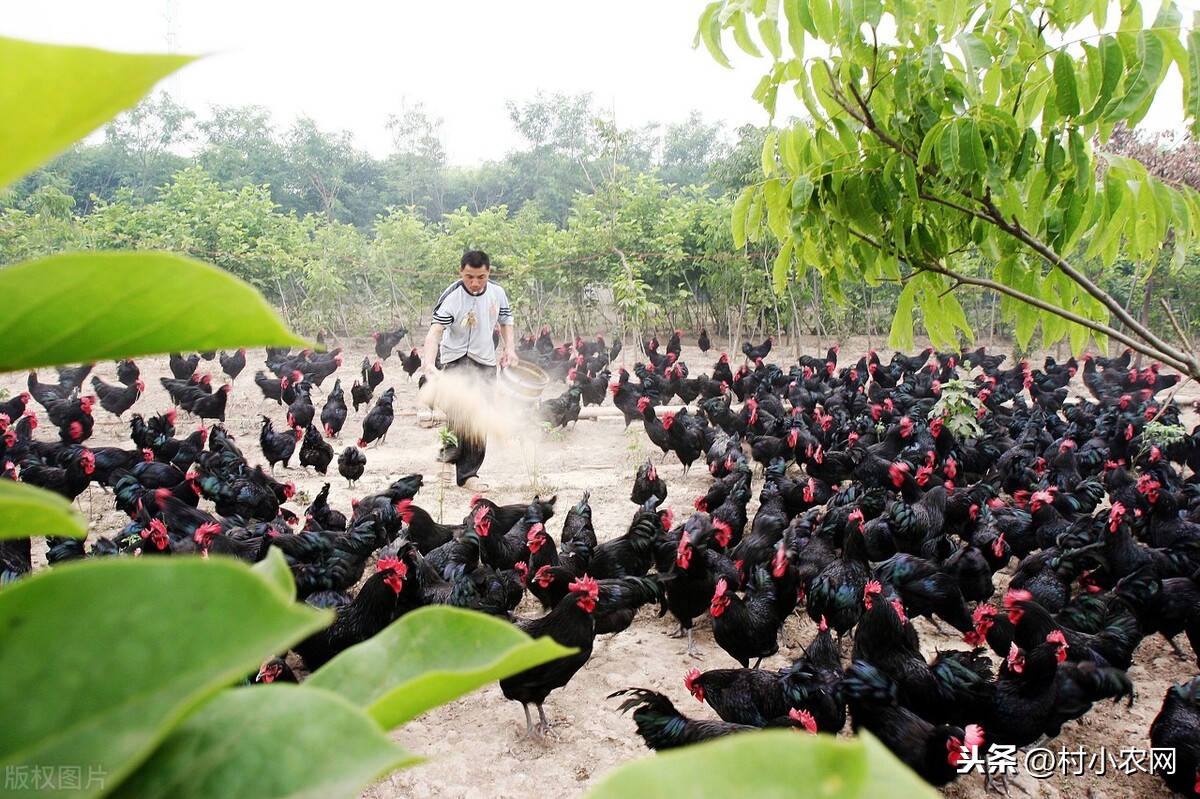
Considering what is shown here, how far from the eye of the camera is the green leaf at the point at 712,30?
6.48 ft

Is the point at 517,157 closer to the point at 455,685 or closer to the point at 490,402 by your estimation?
the point at 490,402

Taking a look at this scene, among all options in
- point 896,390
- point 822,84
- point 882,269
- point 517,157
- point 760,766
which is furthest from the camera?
point 517,157

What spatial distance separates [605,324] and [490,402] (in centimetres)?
1222

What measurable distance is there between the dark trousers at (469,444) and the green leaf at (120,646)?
23.8 feet

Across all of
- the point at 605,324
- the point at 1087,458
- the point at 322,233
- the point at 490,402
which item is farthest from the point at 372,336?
the point at 1087,458

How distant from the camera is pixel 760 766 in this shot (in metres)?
0.33

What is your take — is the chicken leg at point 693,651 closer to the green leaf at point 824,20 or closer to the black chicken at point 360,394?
the green leaf at point 824,20

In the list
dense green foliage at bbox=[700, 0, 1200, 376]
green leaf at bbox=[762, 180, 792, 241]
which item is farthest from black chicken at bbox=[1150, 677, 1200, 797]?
green leaf at bbox=[762, 180, 792, 241]

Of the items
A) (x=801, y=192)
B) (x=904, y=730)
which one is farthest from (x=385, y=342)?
(x=801, y=192)

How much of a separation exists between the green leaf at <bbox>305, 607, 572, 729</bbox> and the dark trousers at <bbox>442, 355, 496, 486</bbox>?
7.14 meters

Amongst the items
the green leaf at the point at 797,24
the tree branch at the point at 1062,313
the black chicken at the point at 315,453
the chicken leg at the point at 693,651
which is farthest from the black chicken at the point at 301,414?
the green leaf at the point at 797,24

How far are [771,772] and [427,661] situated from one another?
0.80ft

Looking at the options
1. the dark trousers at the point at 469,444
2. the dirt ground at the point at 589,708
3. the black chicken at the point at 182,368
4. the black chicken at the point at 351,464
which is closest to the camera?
the dirt ground at the point at 589,708

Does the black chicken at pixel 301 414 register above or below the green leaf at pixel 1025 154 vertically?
below
